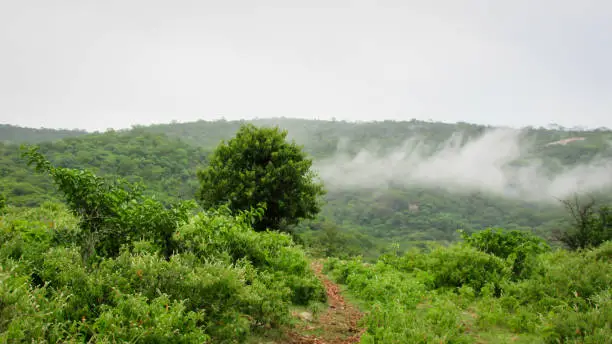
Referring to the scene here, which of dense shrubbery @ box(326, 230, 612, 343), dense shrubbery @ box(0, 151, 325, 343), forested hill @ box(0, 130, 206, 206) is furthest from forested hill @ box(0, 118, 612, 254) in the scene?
dense shrubbery @ box(0, 151, 325, 343)

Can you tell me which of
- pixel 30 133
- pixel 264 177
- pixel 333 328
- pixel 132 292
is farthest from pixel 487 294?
pixel 30 133

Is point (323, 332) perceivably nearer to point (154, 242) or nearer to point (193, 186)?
point (154, 242)

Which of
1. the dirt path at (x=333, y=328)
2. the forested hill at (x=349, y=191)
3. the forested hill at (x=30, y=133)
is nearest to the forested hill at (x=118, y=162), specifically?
the forested hill at (x=349, y=191)

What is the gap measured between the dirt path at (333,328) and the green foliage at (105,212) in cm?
330

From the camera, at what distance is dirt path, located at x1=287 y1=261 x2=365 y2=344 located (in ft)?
25.2

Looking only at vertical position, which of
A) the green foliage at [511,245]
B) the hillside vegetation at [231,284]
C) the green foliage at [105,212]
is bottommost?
the green foliage at [511,245]

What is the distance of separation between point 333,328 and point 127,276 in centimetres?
471

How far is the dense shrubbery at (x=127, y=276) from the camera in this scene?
4812mm

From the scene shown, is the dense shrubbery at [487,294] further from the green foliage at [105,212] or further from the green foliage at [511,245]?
the green foliage at [105,212]

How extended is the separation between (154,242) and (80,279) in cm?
214

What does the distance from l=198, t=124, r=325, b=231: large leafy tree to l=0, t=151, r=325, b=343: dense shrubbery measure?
37.8 ft

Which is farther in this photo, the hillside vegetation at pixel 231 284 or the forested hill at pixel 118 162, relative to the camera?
the forested hill at pixel 118 162

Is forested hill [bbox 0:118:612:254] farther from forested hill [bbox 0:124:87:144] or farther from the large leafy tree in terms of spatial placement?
the large leafy tree

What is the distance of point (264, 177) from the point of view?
20.8m
